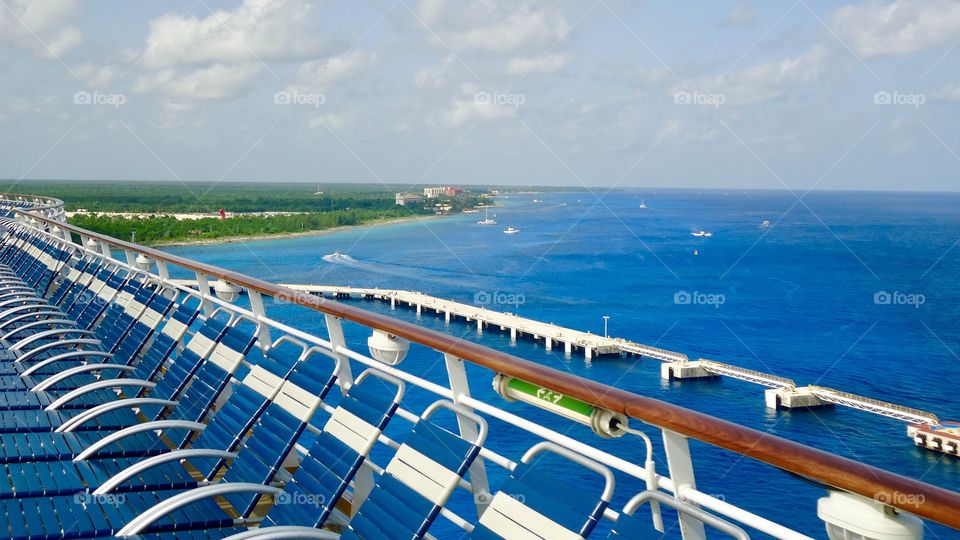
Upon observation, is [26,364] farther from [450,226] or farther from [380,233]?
[450,226]

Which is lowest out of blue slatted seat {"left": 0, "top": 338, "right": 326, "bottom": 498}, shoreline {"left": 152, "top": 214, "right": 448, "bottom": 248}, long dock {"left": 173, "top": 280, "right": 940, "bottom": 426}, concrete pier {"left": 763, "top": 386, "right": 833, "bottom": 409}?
concrete pier {"left": 763, "top": 386, "right": 833, "bottom": 409}

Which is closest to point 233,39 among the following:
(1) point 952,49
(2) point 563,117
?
(2) point 563,117

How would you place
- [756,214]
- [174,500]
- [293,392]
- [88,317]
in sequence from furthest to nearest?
[756,214] → [88,317] → [293,392] → [174,500]

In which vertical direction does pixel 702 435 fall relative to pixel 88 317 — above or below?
above

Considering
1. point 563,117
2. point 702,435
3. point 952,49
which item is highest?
point 952,49

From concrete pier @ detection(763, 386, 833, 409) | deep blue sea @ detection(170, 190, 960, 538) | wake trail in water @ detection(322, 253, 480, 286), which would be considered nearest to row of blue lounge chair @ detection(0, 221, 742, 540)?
deep blue sea @ detection(170, 190, 960, 538)

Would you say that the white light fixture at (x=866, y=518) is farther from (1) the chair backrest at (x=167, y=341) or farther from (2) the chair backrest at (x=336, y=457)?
(1) the chair backrest at (x=167, y=341)

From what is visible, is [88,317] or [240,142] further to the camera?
[240,142]

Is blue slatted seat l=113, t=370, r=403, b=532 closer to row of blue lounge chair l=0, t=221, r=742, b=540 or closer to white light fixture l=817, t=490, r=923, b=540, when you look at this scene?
row of blue lounge chair l=0, t=221, r=742, b=540
